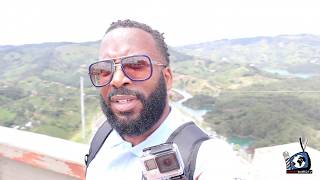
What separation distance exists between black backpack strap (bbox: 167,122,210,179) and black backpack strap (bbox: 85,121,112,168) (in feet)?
1.11

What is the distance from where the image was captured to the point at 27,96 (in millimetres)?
11258

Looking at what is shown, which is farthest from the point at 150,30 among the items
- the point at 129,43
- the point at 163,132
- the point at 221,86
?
the point at 221,86

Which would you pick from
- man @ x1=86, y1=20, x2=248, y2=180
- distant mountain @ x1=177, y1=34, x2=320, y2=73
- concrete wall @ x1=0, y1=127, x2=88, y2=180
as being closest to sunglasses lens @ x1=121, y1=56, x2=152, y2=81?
man @ x1=86, y1=20, x2=248, y2=180

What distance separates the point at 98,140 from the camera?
1.26 metres

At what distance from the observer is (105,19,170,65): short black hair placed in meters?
1.13

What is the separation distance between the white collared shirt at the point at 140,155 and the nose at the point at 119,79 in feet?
0.58

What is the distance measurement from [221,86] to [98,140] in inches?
444

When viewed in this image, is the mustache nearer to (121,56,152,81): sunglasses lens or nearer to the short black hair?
(121,56,152,81): sunglasses lens

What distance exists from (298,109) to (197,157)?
4941 mm

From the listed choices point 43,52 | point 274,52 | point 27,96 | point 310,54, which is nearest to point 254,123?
point 310,54

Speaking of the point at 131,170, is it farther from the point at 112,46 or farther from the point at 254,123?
the point at 254,123

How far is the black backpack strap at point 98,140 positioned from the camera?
1.23 meters

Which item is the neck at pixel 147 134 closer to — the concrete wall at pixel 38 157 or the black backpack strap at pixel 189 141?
the black backpack strap at pixel 189 141

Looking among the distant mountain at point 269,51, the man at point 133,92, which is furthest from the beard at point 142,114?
the distant mountain at point 269,51
